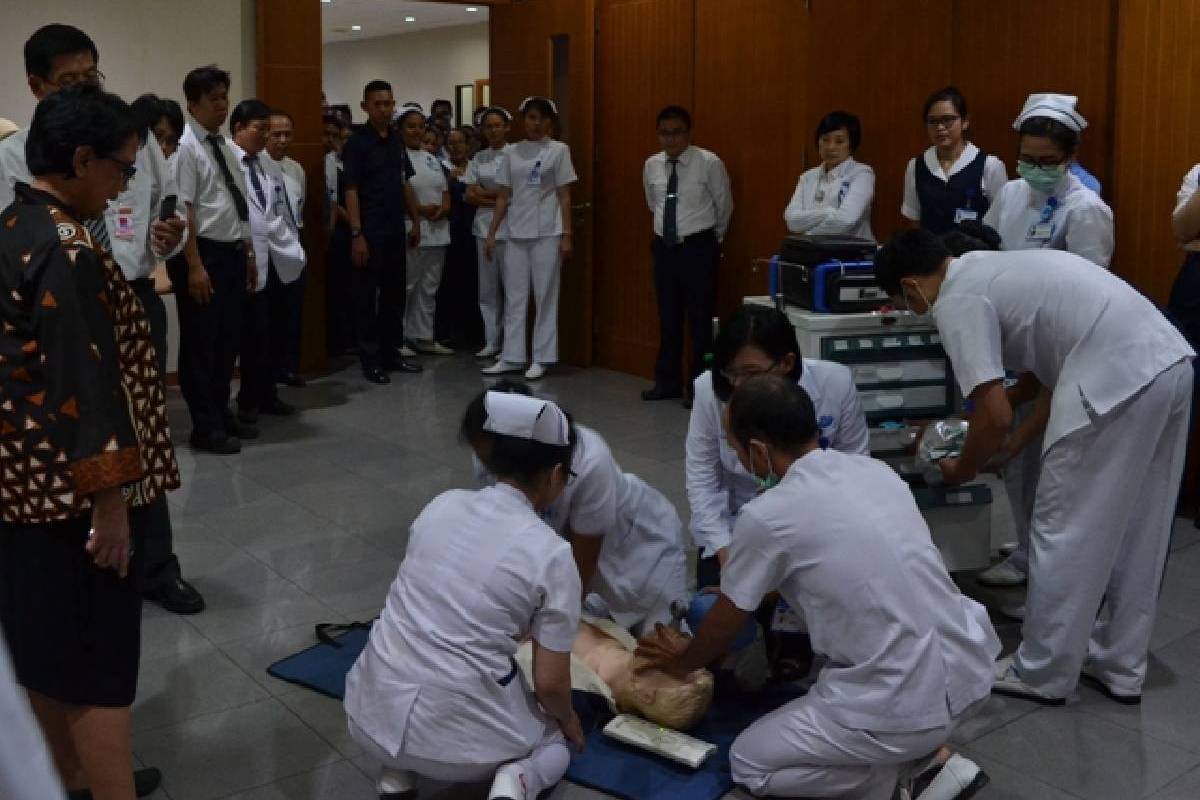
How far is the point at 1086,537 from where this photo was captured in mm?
3250

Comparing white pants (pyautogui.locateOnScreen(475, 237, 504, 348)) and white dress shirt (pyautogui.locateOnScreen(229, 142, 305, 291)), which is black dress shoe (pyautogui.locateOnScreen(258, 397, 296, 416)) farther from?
white pants (pyautogui.locateOnScreen(475, 237, 504, 348))

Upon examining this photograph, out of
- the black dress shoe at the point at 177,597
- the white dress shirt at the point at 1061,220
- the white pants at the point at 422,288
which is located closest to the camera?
the black dress shoe at the point at 177,597

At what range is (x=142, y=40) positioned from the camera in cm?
727

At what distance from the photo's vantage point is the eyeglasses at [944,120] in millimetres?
5457

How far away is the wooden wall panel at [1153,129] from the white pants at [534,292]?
3.70 metres

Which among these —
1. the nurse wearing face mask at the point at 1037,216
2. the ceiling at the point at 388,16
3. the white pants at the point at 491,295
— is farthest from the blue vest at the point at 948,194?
the ceiling at the point at 388,16

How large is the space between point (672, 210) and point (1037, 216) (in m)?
2.75

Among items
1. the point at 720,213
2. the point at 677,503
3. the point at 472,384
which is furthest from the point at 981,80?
the point at 472,384

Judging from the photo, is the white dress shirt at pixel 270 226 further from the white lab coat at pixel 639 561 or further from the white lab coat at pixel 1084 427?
the white lab coat at pixel 1084 427

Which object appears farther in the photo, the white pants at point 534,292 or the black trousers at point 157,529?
the white pants at point 534,292

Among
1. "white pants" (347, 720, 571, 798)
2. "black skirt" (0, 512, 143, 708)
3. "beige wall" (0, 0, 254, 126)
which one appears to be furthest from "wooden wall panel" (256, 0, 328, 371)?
"black skirt" (0, 512, 143, 708)

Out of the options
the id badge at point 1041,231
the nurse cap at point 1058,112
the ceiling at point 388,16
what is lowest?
the id badge at point 1041,231

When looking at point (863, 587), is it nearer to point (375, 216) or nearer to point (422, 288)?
point (375, 216)

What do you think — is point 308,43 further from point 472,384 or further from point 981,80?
point 981,80
